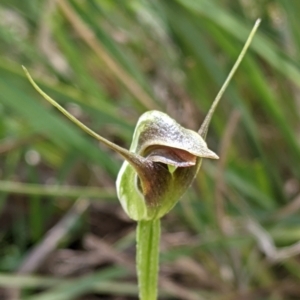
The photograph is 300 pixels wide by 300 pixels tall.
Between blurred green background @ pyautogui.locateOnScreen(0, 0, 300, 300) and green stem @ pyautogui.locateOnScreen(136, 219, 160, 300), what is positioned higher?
blurred green background @ pyautogui.locateOnScreen(0, 0, 300, 300)

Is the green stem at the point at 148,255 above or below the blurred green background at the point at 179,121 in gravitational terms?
below

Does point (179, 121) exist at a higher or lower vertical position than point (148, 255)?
higher

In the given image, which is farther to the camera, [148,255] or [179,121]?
[179,121]

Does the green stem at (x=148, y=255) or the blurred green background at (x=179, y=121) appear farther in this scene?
the blurred green background at (x=179, y=121)
